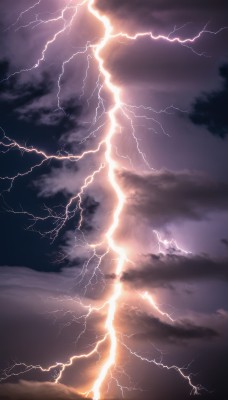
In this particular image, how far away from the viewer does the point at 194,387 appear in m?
11.6

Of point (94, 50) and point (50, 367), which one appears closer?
point (50, 367)

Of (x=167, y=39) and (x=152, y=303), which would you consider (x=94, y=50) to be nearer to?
(x=167, y=39)

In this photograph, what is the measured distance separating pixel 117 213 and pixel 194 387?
401cm

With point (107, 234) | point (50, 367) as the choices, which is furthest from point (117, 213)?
point (50, 367)

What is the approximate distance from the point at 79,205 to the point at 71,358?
125 inches

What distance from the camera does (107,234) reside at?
11906mm

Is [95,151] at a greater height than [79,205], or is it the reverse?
[95,151]

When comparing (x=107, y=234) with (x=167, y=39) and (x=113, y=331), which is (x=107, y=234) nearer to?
(x=113, y=331)

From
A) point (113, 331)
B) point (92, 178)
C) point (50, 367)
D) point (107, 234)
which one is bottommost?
point (50, 367)

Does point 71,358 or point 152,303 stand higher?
point 152,303

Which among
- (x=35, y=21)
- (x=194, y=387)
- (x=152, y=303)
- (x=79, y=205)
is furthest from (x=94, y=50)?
(x=194, y=387)

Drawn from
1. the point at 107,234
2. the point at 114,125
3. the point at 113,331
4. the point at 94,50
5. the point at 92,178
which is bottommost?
the point at 113,331

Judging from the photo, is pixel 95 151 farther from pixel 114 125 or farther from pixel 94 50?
pixel 94 50

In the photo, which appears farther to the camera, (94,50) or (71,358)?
(94,50)
